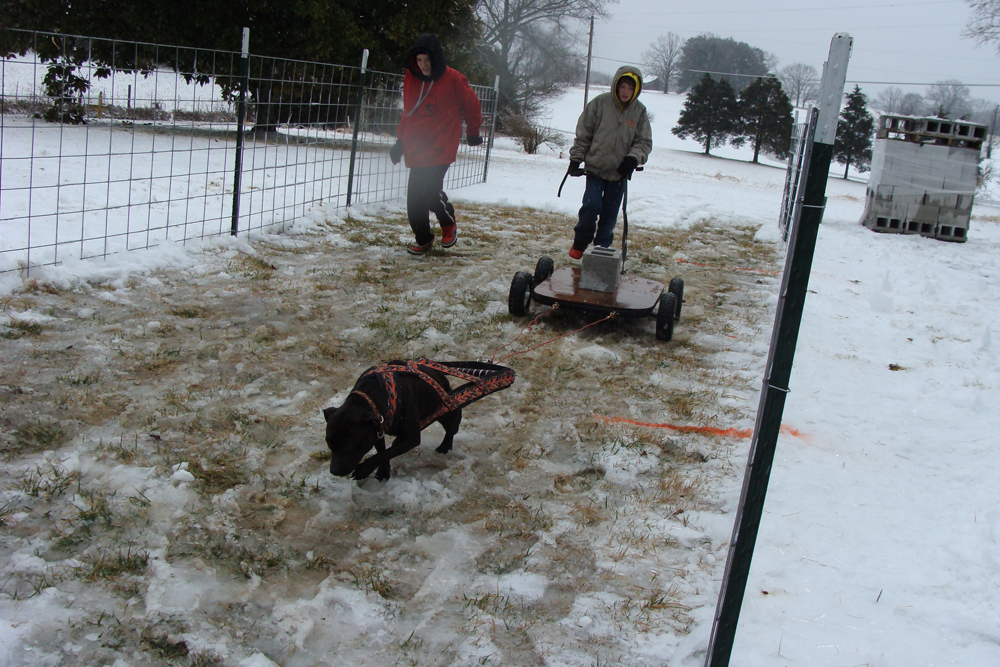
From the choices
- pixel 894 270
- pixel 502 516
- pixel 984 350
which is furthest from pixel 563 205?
pixel 502 516

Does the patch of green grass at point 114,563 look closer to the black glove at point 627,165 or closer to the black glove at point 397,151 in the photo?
the black glove at point 627,165

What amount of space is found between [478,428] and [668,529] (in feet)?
3.41

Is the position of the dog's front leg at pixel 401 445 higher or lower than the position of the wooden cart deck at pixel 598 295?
lower

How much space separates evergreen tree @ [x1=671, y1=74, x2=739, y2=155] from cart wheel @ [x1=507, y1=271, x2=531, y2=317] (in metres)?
38.8

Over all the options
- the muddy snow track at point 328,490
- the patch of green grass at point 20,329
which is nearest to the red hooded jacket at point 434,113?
the muddy snow track at point 328,490

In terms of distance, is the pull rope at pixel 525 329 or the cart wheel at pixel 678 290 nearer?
the pull rope at pixel 525 329

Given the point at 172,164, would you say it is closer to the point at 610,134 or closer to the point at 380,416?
the point at 610,134

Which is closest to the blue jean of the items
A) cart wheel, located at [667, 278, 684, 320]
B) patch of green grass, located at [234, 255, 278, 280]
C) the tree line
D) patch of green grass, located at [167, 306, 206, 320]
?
cart wheel, located at [667, 278, 684, 320]

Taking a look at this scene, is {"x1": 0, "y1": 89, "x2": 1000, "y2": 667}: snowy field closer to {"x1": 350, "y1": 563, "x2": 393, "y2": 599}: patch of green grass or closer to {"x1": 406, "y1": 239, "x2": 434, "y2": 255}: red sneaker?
{"x1": 350, "y1": 563, "x2": 393, "y2": 599}: patch of green grass

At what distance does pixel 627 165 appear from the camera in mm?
5625

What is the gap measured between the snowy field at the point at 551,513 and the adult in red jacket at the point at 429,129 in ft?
5.13

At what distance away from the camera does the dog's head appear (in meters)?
2.46

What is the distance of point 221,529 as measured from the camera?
2377 millimetres

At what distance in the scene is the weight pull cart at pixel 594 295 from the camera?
4.60 metres
